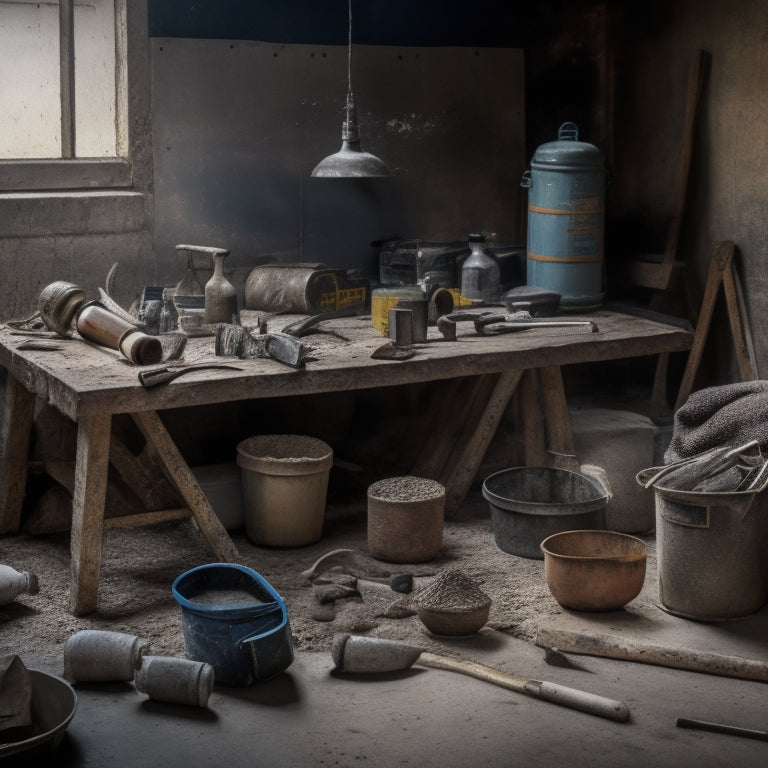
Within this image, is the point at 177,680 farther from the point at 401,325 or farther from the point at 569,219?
the point at 569,219

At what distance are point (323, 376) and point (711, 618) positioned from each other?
1.80 m

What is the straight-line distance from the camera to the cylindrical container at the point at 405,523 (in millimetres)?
5086

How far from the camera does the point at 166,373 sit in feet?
14.7

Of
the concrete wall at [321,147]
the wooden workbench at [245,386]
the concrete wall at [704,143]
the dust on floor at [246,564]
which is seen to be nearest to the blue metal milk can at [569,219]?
the wooden workbench at [245,386]

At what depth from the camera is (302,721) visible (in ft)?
12.4

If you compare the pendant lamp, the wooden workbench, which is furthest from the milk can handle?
the pendant lamp

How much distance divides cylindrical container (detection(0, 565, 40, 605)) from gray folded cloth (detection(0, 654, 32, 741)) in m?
1.01

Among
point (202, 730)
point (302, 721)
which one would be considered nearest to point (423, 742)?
point (302, 721)

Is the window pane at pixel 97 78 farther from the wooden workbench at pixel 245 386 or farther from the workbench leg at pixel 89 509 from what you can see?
the workbench leg at pixel 89 509

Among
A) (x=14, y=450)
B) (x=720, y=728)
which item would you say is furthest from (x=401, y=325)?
(x=720, y=728)

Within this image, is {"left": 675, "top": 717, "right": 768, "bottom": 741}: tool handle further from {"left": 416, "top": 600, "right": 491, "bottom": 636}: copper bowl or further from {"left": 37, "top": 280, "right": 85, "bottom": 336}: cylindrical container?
{"left": 37, "top": 280, "right": 85, "bottom": 336}: cylindrical container

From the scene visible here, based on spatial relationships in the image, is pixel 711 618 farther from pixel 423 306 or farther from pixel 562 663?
pixel 423 306

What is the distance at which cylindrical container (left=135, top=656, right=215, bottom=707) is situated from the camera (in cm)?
380

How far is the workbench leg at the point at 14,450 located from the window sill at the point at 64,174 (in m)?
0.96
